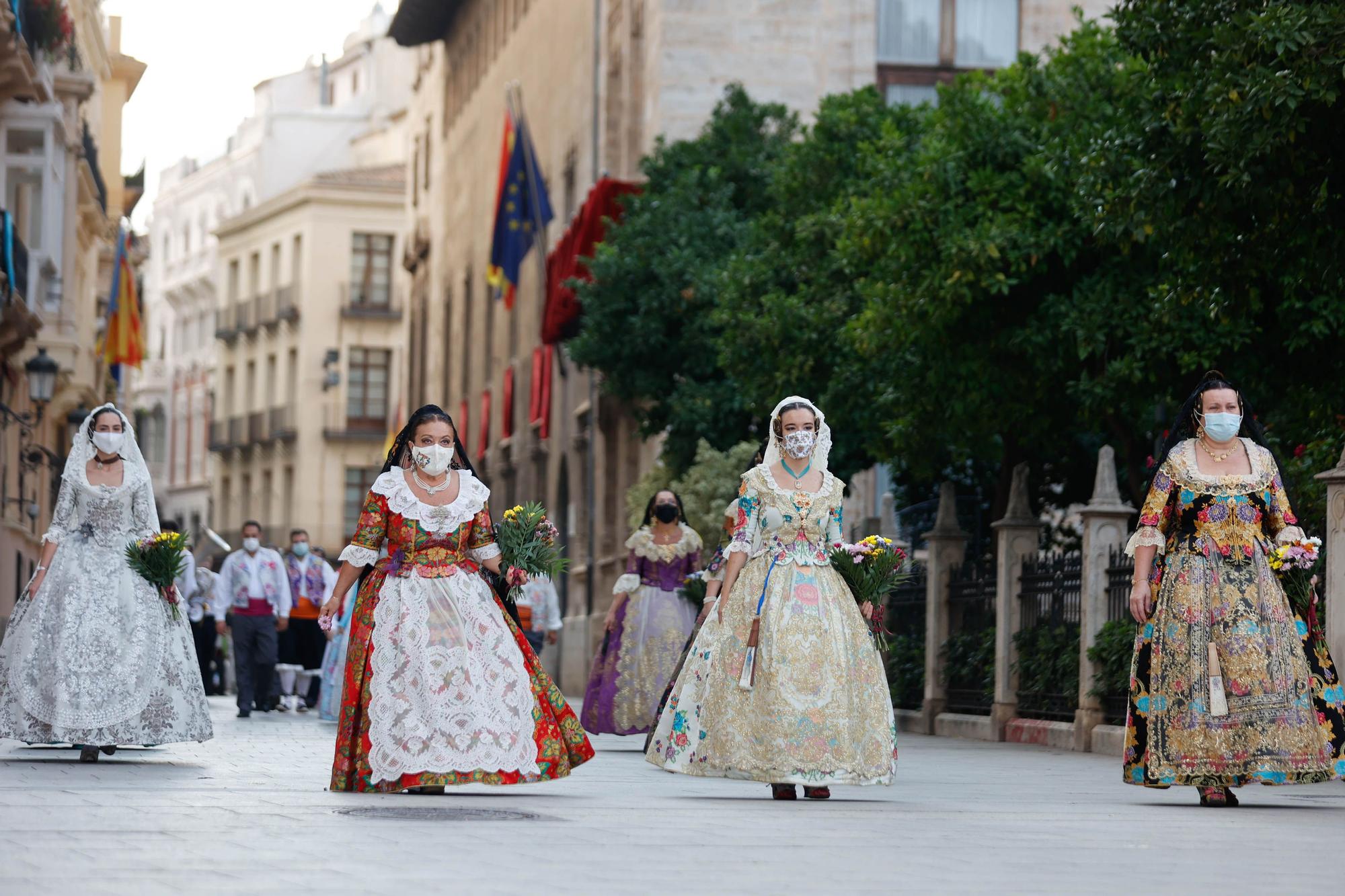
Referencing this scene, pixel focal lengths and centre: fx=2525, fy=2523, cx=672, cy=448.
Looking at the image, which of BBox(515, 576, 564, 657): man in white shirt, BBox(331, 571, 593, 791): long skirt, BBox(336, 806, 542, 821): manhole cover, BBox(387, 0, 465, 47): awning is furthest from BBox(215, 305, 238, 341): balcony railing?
BBox(336, 806, 542, 821): manhole cover

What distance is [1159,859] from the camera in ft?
28.8

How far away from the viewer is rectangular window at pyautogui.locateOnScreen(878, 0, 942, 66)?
37.1 m

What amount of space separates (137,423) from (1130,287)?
260 ft

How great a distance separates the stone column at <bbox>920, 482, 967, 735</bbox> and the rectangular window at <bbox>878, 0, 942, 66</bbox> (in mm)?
15075

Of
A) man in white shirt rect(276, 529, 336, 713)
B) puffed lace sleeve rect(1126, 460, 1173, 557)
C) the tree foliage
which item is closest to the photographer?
puffed lace sleeve rect(1126, 460, 1173, 557)

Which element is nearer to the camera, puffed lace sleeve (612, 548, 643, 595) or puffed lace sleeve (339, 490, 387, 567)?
puffed lace sleeve (339, 490, 387, 567)

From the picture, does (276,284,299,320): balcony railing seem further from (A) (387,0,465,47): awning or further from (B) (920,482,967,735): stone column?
(B) (920,482,967,735): stone column

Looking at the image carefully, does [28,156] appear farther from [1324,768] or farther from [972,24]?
[1324,768]

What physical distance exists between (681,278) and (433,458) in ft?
69.2

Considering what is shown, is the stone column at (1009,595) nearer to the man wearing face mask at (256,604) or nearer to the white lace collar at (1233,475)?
the man wearing face mask at (256,604)

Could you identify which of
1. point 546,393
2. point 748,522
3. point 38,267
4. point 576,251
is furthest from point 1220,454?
point 546,393

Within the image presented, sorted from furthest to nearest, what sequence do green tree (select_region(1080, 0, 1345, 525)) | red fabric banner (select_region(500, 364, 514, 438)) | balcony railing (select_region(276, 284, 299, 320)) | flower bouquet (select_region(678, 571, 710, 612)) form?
balcony railing (select_region(276, 284, 299, 320)), red fabric banner (select_region(500, 364, 514, 438)), flower bouquet (select_region(678, 571, 710, 612)), green tree (select_region(1080, 0, 1345, 525))

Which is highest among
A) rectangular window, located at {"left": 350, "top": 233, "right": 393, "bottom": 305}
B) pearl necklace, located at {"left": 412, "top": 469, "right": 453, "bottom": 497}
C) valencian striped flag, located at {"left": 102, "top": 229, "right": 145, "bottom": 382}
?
rectangular window, located at {"left": 350, "top": 233, "right": 393, "bottom": 305}

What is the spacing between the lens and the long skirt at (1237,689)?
39.0 ft
